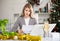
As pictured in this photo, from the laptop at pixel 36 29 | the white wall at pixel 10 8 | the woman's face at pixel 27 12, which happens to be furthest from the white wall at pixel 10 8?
the laptop at pixel 36 29

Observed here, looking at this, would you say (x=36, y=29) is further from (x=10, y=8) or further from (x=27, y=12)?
(x=10, y=8)

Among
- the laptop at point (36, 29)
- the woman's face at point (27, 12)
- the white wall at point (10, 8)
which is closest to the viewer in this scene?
the laptop at point (36, 29)

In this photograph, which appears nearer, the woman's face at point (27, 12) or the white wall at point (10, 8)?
the woman's face at point (27, 12)

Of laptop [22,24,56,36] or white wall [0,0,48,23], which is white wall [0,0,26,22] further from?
laptop [22,24,56,36]

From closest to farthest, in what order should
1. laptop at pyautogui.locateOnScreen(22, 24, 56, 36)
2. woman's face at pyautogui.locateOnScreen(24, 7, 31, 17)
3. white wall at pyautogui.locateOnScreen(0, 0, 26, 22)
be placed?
laptop at pyautogui.locateOnScreen(22, 24, 56, 36)
woman's face at pyautogui.locateOnScreen(24, 7, 31, 17)
white wall at pyautogui.locateOnScreen(0, 0, 26, 22)

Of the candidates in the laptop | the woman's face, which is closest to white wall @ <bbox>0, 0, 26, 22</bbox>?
the woman's face

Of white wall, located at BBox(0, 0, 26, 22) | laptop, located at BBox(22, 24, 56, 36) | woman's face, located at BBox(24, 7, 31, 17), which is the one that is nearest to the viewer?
laptop, located at BBox(22, 24, 56, 36)

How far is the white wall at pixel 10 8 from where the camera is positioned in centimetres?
390

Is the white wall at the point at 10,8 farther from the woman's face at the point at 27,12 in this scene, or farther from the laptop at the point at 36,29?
the laptop at the point at 36,29

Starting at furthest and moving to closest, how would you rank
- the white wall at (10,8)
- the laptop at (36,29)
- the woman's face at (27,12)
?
the white wall at (10,8) → the woman's face at (27,12) → the laptop at (36,29)

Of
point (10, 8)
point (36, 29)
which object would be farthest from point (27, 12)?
point (10, 8)

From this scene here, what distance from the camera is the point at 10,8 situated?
3951mm

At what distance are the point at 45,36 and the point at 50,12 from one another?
6.85ft

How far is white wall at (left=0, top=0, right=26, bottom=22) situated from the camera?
154 inches
